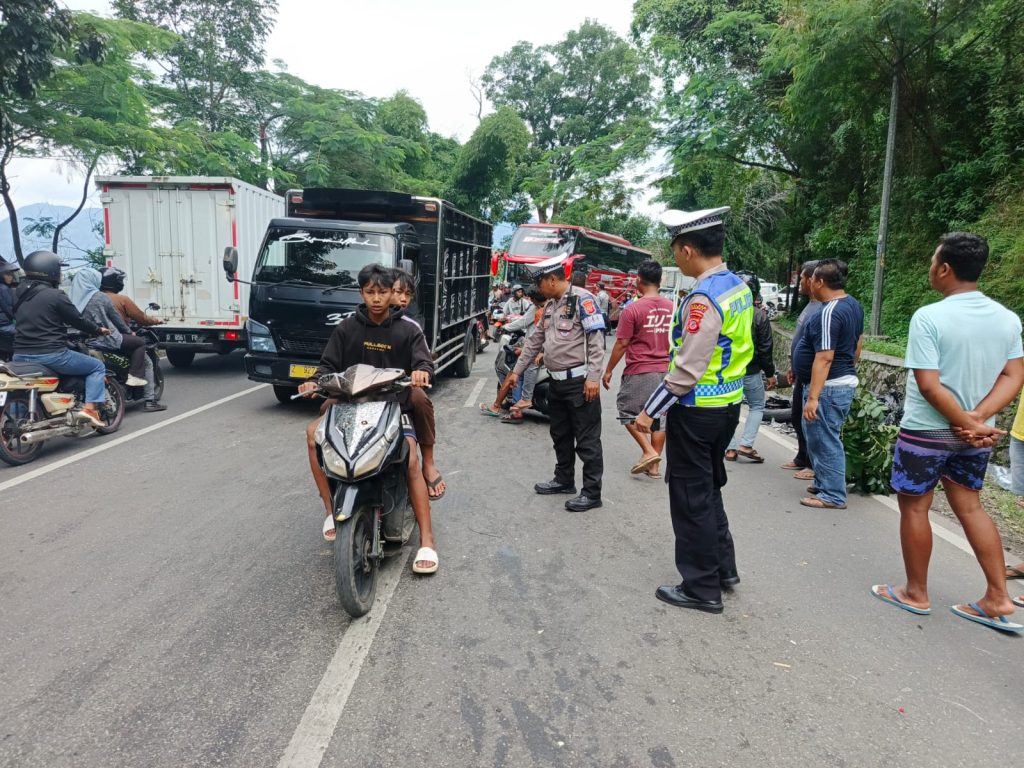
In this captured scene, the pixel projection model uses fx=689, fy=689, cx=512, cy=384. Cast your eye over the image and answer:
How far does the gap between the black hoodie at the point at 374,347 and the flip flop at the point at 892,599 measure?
276 cm

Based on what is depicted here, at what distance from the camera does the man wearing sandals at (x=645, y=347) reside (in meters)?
5.84

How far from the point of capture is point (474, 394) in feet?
33.3

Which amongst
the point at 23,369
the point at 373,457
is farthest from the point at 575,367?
the point at 23,369

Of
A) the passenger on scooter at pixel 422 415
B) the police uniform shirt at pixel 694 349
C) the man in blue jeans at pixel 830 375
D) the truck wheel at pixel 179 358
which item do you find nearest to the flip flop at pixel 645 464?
the man in blue jeans at pixel 830 375

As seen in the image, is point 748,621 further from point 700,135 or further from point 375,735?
point 700,135

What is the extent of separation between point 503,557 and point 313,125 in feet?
60.9

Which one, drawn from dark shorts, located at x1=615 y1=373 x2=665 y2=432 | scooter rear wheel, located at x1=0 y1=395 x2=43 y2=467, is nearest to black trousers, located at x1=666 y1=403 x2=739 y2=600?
dark shorts, located at x1=615 y1=373 x2=665 y2=432

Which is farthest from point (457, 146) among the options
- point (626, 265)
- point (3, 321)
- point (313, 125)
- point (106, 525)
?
point (106, 525)

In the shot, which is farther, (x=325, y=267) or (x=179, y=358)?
(x=179, y=358)

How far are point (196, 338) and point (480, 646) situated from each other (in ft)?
29.4

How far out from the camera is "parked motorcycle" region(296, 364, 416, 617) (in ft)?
10.7

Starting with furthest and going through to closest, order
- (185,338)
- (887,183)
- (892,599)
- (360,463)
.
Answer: (887,183) → (185,338) → (892,599) → (360,463)

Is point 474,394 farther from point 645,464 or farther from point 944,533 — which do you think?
point 944,533

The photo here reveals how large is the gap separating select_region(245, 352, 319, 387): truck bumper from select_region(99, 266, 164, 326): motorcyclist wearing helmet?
1.43 metres
